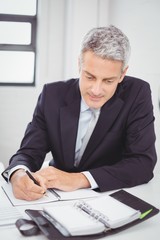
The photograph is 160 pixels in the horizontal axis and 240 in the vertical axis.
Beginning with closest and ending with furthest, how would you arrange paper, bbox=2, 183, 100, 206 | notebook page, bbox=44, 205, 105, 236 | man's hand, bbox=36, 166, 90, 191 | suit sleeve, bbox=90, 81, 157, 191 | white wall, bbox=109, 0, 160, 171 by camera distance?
notebook page, bbox=44, 205, 105, 236 → paper, bbox=2, 183, 100, 206 → man's hand, bbox=36, 166, 90, 191 → suit sleeve, bbox=90, 81, 157, 191 → white wall, bbox=109, 0, 160, 171

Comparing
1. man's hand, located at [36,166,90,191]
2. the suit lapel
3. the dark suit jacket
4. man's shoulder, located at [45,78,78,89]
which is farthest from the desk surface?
man's shoulder, located at [45,78,78,89]

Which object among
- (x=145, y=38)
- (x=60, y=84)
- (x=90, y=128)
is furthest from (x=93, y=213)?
(x=145, y=38)

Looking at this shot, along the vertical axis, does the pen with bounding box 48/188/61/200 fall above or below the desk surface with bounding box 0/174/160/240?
below

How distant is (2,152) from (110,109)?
225 cm

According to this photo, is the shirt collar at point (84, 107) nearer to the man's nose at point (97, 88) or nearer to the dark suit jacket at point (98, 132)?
the dark suit jacket at point (98, 132)

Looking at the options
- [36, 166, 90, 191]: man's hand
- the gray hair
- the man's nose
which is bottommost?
[36, 166, 90, 191]: man's hand

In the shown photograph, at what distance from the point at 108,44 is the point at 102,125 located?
0.44m

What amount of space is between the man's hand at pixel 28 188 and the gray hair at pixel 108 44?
0.63 metres

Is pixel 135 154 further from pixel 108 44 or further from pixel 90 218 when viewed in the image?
pixel 90 218

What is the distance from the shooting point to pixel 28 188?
1.42 meters

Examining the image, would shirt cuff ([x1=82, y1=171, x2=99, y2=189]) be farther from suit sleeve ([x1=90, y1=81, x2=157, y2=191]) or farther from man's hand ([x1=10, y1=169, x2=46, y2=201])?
man's hand ([x1=10, y1=169, x2=46, y2=201])

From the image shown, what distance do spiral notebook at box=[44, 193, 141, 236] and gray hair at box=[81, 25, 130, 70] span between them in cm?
71

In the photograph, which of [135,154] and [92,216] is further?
[135,154]

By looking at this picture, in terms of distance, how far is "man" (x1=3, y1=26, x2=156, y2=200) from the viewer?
5.46 ft
